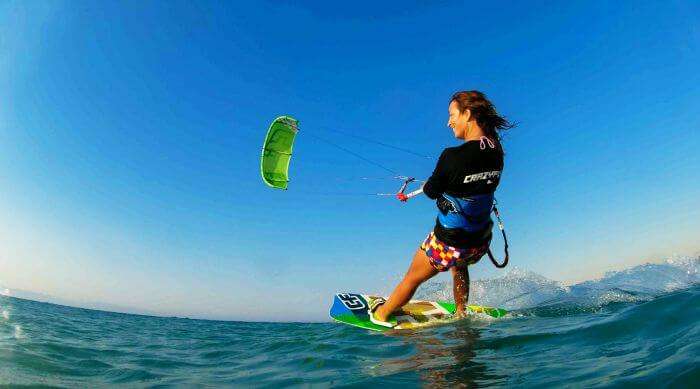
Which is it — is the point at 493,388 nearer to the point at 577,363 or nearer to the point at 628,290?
the point at 577,363

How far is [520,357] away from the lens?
412cm

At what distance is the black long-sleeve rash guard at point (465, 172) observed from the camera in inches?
212

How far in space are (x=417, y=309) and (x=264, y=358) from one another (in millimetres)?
3863

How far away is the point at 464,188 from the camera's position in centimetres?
549

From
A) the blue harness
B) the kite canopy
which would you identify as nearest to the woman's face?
the blue harness

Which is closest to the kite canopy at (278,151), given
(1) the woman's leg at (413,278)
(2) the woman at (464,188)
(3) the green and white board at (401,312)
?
(3) the green and white board at (401,312)

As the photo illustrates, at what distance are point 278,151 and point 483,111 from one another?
309 inches

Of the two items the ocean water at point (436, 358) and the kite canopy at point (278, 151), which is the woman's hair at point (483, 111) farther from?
the kite canopy at point (278, 151)

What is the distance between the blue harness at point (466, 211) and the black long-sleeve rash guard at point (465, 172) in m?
0.07

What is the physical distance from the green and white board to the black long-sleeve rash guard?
2858 mm

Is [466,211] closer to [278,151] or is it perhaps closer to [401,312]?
[401,312]

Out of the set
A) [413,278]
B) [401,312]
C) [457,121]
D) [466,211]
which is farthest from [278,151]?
[466,211]

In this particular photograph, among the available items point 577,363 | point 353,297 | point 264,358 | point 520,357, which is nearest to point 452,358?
point 520,357

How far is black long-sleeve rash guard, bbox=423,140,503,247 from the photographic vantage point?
5.38 meters
